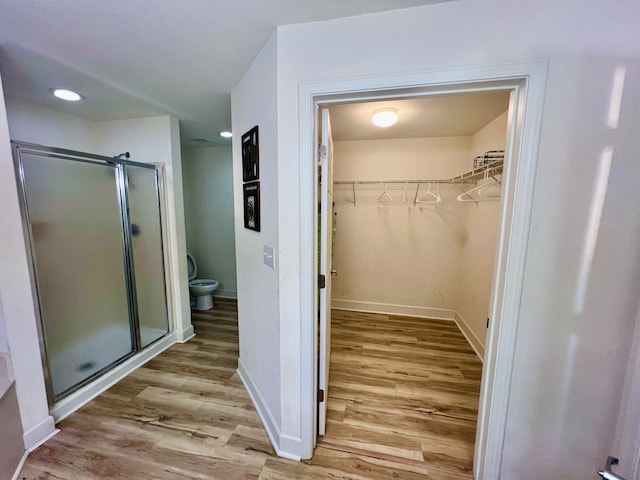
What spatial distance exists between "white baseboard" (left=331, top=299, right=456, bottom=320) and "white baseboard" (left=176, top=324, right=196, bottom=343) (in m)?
1.87

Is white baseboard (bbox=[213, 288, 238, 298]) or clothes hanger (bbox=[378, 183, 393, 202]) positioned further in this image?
white baseboard (bbox=[213, 288, 238, 298])

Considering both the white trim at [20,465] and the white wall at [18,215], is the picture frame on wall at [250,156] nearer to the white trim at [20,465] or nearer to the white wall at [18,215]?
the white wall at [18,215]

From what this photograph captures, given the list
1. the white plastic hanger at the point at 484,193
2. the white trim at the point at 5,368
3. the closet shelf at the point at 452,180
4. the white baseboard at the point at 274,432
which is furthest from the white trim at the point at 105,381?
the white plastic hanger at the point at 484,193

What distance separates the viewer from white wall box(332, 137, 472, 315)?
313 centimetres

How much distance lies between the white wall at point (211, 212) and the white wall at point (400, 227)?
1.71 meters

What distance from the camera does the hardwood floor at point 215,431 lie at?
1.40 metres

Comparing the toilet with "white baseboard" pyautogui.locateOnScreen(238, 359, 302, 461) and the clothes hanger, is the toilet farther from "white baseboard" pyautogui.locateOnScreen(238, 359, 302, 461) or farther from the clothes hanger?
the clothes hanger

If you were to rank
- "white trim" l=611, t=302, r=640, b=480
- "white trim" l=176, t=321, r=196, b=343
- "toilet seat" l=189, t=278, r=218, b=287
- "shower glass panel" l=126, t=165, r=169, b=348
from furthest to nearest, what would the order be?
"toilet seat" l=189, t=278, r=218, b=287, "white trim" l=176, t=321, r=196, b=343, "shower glass panel" l=126, t=165, r=169, b=348, "white trim" l=611, t=302, r=640, b=480

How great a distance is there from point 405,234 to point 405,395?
191 centimetres

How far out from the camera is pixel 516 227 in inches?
42.1

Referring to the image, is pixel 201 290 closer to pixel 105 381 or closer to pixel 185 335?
pixel 185 335

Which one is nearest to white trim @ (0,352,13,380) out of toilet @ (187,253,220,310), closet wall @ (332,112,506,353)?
Result: toilet @ (187,253,220,310)

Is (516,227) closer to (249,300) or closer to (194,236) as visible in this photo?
(249,300)

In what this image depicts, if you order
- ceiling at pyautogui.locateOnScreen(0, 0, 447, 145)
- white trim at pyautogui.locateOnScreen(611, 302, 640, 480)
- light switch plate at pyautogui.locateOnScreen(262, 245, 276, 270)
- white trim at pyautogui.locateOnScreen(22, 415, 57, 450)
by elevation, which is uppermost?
ceiling at pyautogui.locateOnScreen(0, 0, 447, 145)
